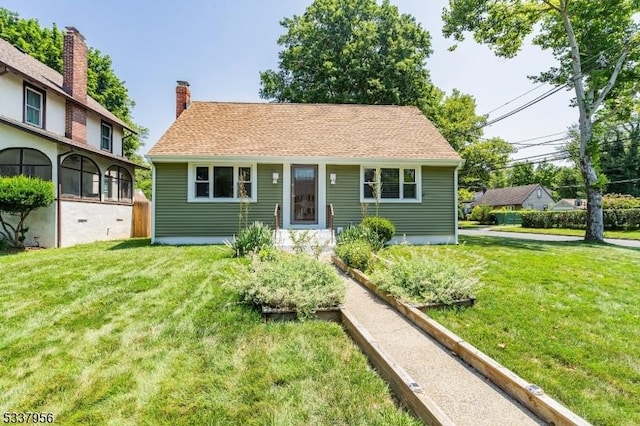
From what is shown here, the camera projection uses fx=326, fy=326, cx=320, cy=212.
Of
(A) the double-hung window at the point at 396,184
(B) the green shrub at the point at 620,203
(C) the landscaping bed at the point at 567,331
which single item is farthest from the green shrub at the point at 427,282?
(B) the green shrub at the point at 620,203

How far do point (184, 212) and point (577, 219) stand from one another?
2640cm

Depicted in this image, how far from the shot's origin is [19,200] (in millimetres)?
9320

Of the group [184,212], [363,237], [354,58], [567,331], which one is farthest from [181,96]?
[567,331]

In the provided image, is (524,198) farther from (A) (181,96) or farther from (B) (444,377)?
(B) (444,377)

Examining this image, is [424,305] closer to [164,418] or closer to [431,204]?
[164,418]

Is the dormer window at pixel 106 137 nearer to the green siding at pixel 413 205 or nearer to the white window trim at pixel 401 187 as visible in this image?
the green siding at pixel 413 205

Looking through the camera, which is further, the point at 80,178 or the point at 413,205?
the point at 80,178

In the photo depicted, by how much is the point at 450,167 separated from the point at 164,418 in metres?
11.7

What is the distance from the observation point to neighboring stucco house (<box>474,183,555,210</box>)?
44844mm

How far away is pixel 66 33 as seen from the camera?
13062mm

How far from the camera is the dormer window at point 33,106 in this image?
1123 centimetres

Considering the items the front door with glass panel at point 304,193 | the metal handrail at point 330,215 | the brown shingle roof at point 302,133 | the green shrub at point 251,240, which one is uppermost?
the brown shingle roof at point 302,133

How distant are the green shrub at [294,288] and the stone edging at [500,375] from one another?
3.37 feet

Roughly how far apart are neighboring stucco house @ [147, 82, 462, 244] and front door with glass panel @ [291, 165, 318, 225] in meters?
0.04
